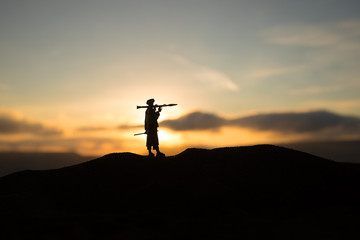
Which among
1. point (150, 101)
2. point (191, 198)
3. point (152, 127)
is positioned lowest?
point (191, 198)

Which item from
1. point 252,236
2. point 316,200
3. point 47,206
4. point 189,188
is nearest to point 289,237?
point 252,236

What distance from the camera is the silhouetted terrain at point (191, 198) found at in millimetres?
10617

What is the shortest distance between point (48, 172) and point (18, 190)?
2.19 m

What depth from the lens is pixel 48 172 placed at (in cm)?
1783

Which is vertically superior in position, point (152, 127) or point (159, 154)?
point (152, 127)

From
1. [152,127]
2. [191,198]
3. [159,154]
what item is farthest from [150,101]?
[191,198]

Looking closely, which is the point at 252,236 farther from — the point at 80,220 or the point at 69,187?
the point at 69,187

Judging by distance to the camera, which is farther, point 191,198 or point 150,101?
point 150,101

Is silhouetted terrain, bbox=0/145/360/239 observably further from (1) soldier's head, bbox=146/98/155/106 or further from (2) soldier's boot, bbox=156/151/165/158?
(1) soldier's head, bbox=146/98/155/106

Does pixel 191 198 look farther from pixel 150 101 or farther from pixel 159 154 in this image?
pixel 150 101

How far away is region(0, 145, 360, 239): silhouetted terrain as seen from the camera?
34.8ft

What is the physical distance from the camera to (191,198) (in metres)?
13.4

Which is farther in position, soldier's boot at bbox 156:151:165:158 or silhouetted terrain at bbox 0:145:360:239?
soldier's boot at bbox 156:151:165:158

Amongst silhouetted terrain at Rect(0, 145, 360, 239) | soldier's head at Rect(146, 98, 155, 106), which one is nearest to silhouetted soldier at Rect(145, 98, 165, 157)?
soldier's head at Rect(146, 98, 155, 106)
